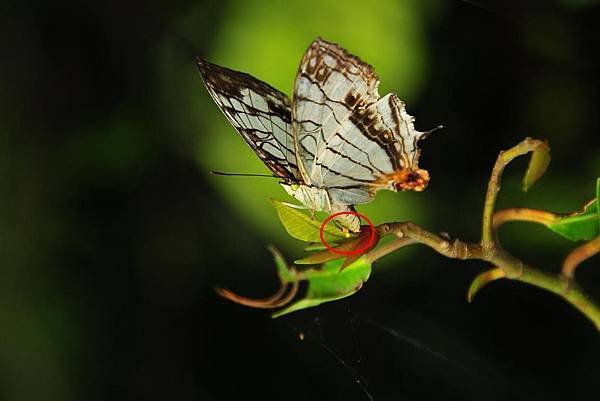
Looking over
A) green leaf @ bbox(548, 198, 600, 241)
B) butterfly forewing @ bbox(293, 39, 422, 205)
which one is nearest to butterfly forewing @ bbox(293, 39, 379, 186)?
butterfly forewing @ bbox(293, 39, 422, 205)

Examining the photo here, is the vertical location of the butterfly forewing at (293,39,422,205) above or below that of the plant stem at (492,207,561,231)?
above

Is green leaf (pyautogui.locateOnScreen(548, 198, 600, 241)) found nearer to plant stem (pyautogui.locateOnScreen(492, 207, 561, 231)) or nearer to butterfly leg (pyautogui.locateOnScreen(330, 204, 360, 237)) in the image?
plant stem (pyautogui.locateOnScreen(492, 207, 561, 231))

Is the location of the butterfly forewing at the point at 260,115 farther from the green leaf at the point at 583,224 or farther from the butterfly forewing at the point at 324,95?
the green leaf at the point at 583,224

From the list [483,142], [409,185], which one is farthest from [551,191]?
[409,185]

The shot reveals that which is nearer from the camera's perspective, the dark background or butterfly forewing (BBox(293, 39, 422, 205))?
butterfly forewing (BBox(293, 39, 422, 205))

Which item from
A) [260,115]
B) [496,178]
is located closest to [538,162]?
[496,178]

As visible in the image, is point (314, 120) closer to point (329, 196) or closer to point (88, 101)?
point (329, 196)
